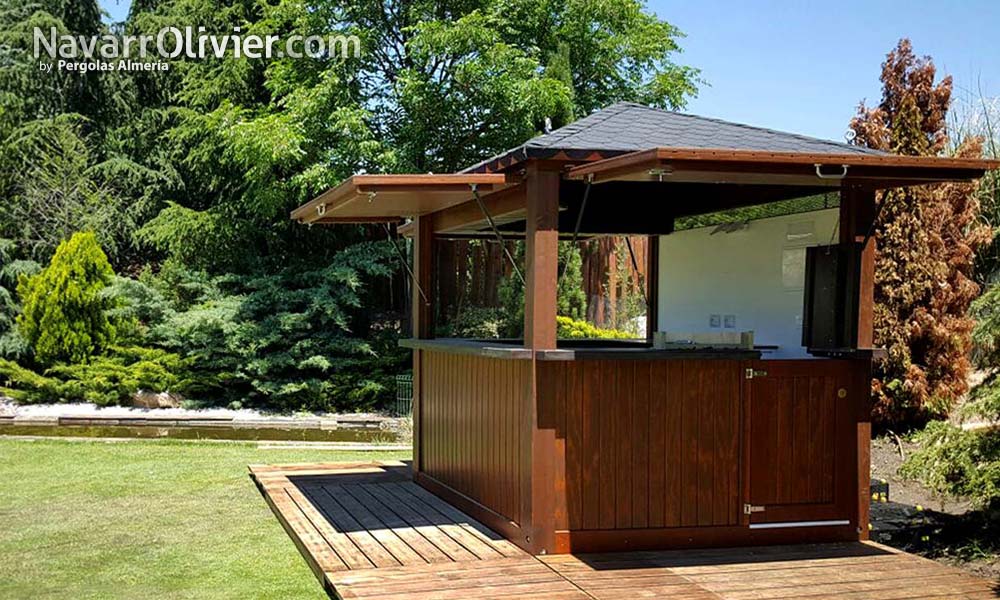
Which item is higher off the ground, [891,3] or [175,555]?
[891,3]

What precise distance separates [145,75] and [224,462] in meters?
11.0

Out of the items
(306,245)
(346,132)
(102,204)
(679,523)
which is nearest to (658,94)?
(346,132)

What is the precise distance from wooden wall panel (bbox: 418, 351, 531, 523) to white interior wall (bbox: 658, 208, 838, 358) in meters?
1.68

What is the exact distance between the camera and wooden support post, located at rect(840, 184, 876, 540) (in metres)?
5.63

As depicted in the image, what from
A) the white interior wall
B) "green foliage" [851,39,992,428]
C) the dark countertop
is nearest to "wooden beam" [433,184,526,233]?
the dark countertop

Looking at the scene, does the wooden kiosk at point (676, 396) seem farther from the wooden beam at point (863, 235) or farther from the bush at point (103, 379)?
the bush at point (103, 379)

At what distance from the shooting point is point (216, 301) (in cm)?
1429

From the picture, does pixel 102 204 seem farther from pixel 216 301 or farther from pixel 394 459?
pixel 394 459

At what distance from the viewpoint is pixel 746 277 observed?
668 cm

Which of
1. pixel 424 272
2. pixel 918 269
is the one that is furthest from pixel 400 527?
pixel 918 269

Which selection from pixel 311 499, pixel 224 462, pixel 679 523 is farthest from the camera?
pixel 224 462

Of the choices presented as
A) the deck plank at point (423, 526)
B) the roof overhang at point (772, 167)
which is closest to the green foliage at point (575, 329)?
the deck plank at point (423, 526)

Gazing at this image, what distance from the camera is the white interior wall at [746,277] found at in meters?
6.13

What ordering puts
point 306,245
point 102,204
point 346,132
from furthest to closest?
point 102,204 → point 306,245 → point 346,132
